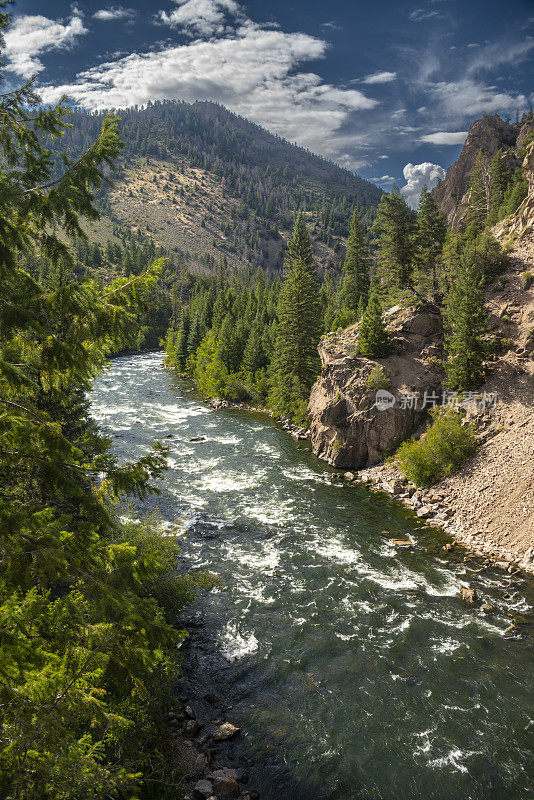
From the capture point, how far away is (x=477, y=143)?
100 meters

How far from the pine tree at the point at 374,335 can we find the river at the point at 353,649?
1344cm

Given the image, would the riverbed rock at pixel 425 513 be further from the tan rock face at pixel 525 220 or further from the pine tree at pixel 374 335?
the tan rock face at pixel 525 220

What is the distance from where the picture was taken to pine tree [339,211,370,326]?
5531 centimetres

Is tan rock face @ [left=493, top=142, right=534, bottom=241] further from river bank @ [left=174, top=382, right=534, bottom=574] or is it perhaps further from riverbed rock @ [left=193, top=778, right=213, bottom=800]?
riverbed rock @ [left=193, top=778, right=213, bottom=800]

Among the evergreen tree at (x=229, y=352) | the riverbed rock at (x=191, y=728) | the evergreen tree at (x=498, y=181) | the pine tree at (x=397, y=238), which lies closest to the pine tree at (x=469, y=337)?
the pine tree at (x=397, y=238)

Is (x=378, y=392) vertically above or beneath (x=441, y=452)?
above

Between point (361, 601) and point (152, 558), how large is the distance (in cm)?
1384

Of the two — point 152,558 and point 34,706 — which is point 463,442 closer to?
point 152,558

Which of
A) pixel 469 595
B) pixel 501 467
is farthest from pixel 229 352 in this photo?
pixel 469 595


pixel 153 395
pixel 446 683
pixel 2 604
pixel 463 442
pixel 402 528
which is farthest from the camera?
pixel 153 395

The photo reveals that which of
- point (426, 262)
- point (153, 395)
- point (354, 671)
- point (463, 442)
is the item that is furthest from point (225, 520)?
point (153, 395)

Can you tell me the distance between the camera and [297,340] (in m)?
46.2

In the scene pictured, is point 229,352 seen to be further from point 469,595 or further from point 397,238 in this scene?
point 469,595

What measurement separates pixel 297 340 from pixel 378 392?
50.2ft
